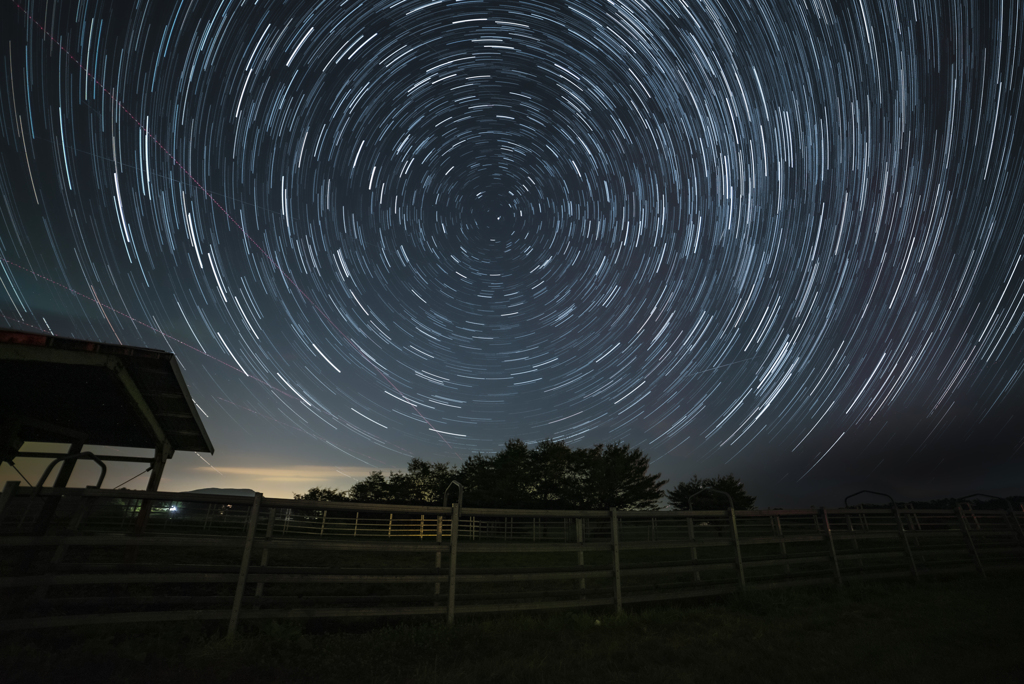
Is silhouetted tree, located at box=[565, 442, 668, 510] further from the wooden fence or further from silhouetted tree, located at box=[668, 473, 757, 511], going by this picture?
the wooden fence

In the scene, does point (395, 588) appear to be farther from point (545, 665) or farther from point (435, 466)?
point (435, 466)

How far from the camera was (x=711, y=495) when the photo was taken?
60.8m

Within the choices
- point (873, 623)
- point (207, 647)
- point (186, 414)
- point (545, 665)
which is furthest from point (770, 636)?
point (186, 414)

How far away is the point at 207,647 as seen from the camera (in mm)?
4539

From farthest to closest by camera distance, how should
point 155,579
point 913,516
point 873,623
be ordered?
point 913,516 < point 873,623 < point 155,579

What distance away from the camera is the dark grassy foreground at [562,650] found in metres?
4.20

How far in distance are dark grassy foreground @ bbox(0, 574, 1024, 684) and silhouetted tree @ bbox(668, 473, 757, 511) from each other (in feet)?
180

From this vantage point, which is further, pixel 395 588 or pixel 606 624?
pixel 395 588

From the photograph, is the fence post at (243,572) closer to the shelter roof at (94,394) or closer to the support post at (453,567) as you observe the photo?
the support post at (453,567)

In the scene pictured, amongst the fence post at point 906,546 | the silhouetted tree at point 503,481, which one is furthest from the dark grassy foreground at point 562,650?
the silhouetted tree at point 503,481

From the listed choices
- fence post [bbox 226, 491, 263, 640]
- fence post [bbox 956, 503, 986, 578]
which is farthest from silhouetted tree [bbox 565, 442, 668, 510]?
fence post [bbox 226, 491, 263, 640]

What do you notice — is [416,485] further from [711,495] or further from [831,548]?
[831,548]

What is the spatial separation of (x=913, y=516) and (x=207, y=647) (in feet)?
54.1

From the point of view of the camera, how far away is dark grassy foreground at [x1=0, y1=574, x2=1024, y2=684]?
13.8 ft
